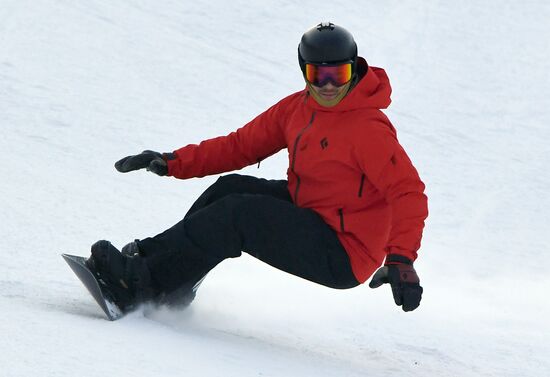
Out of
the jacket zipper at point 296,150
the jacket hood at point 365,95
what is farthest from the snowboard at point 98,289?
the jacket hood at point 365,95

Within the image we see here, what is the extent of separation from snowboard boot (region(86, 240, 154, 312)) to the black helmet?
1.09 m

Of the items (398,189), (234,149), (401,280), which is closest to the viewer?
(401,280)

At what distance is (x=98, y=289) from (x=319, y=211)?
3.20 ft

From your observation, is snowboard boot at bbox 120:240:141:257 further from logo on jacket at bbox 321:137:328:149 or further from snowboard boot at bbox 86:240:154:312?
logo on jacket at bbox 321:137:328:149

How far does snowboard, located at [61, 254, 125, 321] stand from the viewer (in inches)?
147

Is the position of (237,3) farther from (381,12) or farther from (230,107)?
(230,107)

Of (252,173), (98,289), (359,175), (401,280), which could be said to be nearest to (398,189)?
(359,175)

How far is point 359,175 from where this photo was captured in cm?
409

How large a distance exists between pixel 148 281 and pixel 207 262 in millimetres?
243

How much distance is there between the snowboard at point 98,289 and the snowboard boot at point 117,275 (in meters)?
0.02

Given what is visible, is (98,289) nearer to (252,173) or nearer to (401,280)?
(401,280)

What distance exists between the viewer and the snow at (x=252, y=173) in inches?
151

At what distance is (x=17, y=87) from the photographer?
8.20 m

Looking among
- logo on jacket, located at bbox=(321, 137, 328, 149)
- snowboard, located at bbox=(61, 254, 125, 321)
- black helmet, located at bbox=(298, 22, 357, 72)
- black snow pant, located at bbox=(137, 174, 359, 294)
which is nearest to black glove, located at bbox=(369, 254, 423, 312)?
black snow pant, located at bbox=(137, 174, 359, 294)
